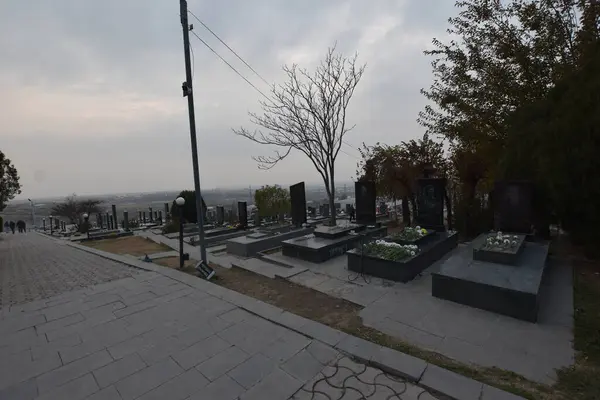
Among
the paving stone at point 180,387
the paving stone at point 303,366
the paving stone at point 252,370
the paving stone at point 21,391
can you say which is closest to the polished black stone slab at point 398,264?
the paving stone at point 303,366

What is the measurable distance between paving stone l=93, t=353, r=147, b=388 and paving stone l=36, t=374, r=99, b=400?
0.07 metres

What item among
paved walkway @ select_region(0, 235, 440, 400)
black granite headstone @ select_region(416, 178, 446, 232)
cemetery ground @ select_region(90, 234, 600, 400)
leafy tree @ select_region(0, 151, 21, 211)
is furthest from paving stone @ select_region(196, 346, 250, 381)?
leafy tree @ select_region(0, 151, 21, 211)

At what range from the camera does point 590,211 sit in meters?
5.95

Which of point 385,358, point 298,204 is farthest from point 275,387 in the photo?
point 298,204

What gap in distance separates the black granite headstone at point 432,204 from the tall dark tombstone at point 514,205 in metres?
1.48

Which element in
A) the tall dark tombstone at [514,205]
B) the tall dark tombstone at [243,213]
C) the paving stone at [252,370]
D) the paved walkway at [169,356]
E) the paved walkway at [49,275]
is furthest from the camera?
the tall dark tombstone at [243,213]

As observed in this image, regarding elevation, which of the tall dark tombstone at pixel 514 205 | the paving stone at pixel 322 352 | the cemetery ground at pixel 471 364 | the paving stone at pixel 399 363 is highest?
the tall dark tombstone at pixel 514 205

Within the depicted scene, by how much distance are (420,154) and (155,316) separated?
12435 millimetres

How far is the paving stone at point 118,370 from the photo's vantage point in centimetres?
301

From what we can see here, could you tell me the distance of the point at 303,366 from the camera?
10.2 ft

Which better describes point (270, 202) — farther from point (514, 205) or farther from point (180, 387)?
point (180, 387)

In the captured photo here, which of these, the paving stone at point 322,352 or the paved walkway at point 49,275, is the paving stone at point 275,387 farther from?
the paved walkway at point 49,275

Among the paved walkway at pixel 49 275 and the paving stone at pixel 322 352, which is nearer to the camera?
the paving stone at pixel 322 352

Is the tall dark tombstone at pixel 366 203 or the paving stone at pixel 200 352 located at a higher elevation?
the tall dark tombstone at pixel 366 203
